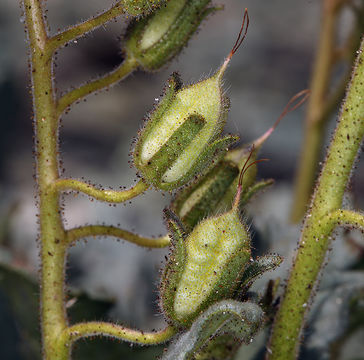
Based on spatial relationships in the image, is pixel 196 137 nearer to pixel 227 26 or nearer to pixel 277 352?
pixel 277 352

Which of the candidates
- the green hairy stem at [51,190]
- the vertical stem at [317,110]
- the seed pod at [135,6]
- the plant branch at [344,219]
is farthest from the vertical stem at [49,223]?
the vertical stem at [317,110]

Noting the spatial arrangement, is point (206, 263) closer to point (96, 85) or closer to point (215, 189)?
point (215, 189)

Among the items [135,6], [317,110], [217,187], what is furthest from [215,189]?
[317,110]

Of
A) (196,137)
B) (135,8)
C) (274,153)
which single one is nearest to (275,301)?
(196,137)

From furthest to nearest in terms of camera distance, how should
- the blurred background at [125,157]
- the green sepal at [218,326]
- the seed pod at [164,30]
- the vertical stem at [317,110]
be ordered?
the vertical stem at [317,110] → the blurred background at [125,157] → the seed pod at [164,30] → the green sepal at [218,326]

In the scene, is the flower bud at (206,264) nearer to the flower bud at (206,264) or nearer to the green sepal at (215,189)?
the flower bud at (206,264)

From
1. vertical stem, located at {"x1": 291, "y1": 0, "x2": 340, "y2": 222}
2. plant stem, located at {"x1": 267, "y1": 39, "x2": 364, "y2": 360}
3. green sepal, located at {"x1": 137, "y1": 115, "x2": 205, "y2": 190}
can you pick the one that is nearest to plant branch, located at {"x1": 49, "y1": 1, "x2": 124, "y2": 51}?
green sepal, located at {"x1": 137, "y1": 115, "x2": 205, "y2": 190}

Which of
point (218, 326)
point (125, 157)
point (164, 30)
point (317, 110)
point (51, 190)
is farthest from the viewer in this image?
point (125, 157)
